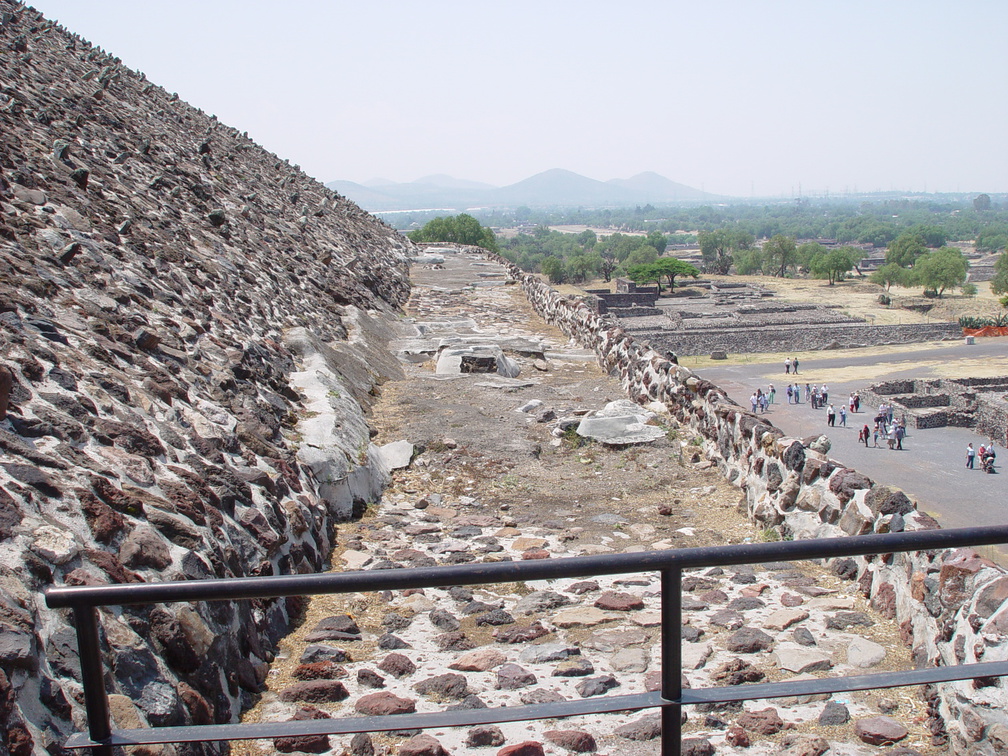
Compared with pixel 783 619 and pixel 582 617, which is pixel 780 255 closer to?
pixel 783 619

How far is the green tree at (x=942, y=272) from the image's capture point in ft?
220

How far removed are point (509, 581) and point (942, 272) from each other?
76.7 m

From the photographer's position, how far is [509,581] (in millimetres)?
1342

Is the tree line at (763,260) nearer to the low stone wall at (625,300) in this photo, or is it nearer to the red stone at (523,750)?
the low stone wall at (625,300)

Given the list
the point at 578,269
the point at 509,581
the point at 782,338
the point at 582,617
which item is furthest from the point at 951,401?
the point at 578,269

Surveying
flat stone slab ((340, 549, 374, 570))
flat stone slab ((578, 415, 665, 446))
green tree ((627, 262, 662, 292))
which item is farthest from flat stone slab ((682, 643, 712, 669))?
green tree ((627, 262, 662, 292))

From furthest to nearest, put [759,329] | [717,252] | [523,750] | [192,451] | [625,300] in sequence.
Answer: [717,252]
[625,300]
[759,329]
[192,451]
[523,750]

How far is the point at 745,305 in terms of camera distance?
58.5 metres

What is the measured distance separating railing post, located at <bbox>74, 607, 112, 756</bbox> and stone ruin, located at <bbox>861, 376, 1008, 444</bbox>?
28.6m

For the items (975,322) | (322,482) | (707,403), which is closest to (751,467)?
(707,403)

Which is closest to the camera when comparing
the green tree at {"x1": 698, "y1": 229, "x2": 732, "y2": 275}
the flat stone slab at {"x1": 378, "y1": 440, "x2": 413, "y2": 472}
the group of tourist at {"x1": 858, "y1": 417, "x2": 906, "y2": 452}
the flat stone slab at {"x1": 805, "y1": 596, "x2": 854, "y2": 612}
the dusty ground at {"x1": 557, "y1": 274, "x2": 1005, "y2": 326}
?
the flat stone slab at {"x1": 805, "y1": 596, "x2": 854, "y2": 612}

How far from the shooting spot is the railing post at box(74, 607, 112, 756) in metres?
1.38

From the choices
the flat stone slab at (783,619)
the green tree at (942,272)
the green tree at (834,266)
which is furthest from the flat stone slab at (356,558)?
the green tree at (834,266)

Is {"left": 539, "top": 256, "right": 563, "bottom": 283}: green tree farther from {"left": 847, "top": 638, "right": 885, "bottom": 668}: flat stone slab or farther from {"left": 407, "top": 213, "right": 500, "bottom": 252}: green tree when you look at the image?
{"left": 847, "top": 638, "right": 885, "bottom": 668}: flat stone slab
